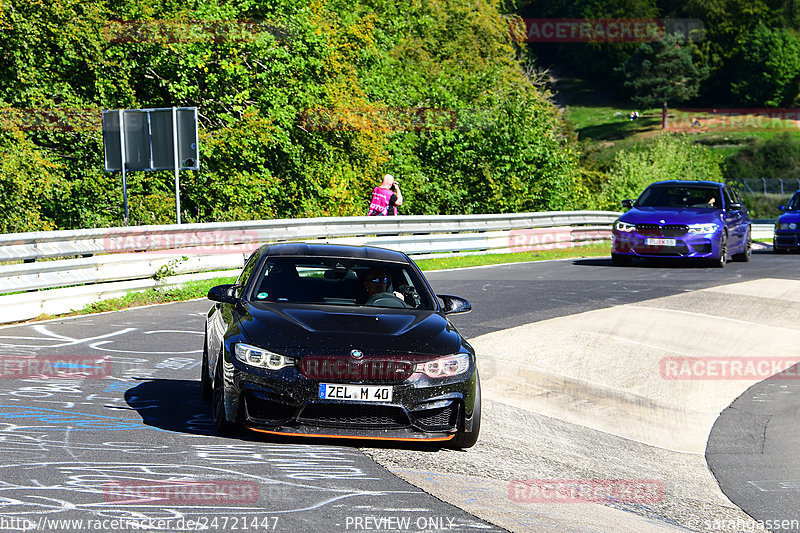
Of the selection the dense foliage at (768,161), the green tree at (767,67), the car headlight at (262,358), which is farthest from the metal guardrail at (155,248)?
the green tree at (767,67)

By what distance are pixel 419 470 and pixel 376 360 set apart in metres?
0.70

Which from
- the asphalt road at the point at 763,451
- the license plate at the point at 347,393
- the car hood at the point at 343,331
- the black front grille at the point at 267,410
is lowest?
the asphalt road at the point at 763,451

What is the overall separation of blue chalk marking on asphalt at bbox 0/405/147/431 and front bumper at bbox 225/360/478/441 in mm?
978

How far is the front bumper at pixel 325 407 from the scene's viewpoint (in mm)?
6457

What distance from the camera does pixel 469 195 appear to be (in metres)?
35.3

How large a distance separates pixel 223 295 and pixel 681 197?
15.8 meters

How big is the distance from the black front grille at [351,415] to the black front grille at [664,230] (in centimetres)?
1493

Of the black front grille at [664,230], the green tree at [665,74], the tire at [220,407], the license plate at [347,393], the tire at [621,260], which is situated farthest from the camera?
the green tree at [665,74]

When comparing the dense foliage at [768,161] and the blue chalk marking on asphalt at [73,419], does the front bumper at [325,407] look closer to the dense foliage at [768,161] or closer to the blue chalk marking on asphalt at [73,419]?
the blue chalk marking on asphalt at [73,419]

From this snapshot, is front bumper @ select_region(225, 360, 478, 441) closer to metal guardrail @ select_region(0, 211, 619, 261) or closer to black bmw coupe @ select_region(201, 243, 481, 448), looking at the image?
black bmw coupe @ select_region(201, 243, 481, 448)

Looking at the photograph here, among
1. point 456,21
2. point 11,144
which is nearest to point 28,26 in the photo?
point 11,144

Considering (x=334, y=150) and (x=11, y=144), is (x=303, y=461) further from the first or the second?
(x=334, y=150)

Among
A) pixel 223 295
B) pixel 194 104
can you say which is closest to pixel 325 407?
pixel 223 295

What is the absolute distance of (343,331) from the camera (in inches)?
267
